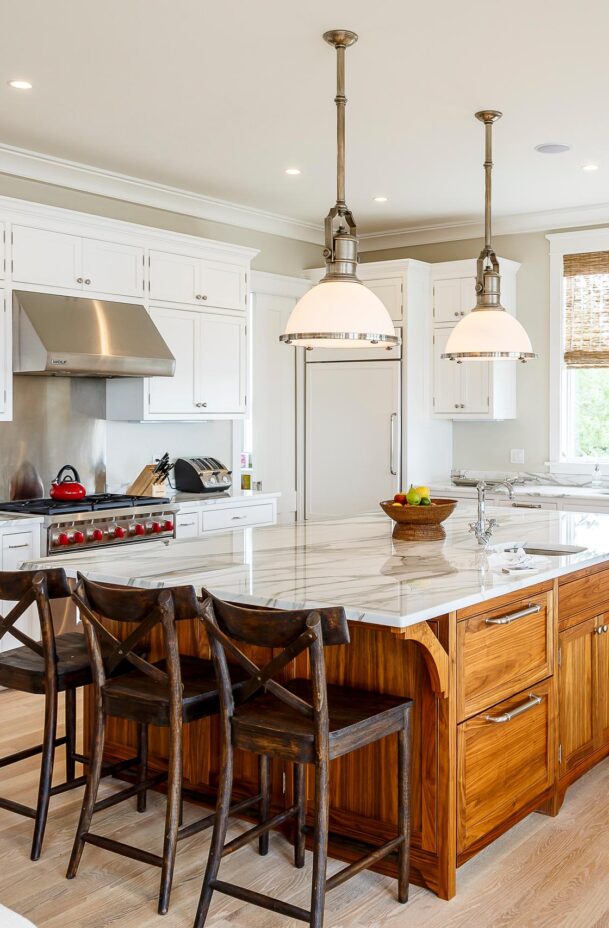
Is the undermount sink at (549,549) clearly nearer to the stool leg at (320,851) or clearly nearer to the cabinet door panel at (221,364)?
the stool leg at (320,851)

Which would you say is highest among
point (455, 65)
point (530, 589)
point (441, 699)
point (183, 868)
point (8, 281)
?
point (455, 65)

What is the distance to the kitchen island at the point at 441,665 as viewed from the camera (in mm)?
2566

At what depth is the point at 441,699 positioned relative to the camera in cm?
255

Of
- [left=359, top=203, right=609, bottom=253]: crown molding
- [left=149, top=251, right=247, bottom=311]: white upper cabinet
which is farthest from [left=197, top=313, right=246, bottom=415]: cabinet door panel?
[left=359, top=203, right=609, bottom=253]: crown molding

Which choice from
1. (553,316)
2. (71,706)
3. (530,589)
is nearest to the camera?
(530,589)

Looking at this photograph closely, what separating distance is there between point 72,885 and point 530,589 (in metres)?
1.66

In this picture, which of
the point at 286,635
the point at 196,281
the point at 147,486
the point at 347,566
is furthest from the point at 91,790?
the point at 196,281

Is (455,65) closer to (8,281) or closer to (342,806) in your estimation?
(8,281)

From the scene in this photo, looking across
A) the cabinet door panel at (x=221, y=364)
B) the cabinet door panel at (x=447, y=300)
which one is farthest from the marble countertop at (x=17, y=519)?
the cabinet door panel at (x=447, y=300)

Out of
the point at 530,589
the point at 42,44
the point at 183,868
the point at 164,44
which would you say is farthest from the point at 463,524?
the point at 42,44

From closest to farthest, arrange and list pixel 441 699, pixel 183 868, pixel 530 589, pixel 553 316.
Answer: pixel 441 699, pixel 183 868, pixel 530 589, pixel 553 316

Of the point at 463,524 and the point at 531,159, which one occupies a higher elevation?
the point at 531,159

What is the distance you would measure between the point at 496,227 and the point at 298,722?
16.9 feet

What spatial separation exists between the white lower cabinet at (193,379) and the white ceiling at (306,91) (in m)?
Answer: 0.85
